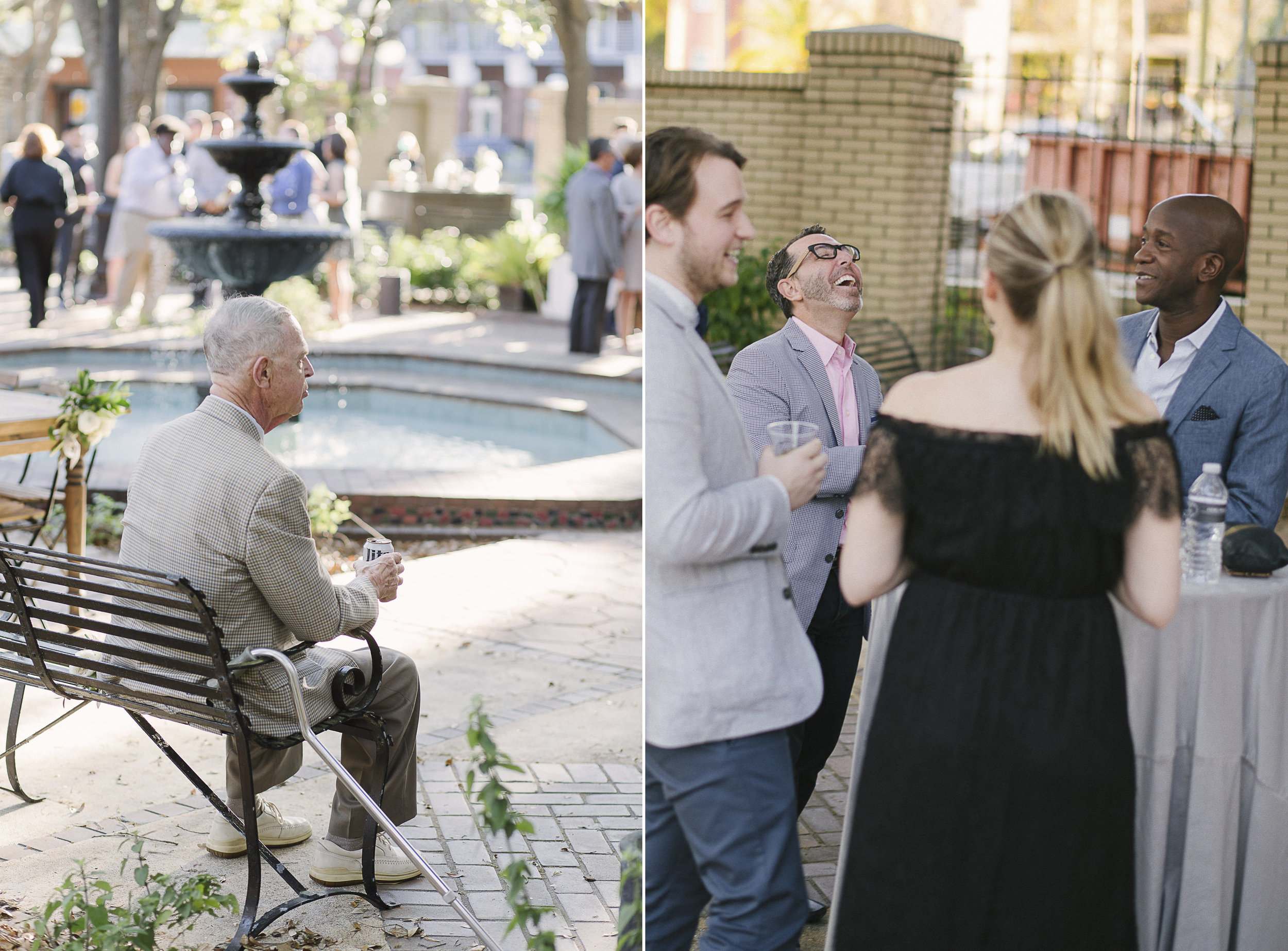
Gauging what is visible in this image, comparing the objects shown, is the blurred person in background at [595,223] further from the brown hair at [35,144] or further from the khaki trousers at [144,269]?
the brown hair at [35,144]

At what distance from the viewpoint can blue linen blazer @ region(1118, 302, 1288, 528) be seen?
3.61 m

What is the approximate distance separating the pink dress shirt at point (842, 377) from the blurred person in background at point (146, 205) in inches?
469

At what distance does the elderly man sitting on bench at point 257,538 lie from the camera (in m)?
3.43

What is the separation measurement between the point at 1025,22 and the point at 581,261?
124ft

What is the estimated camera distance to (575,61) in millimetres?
21047

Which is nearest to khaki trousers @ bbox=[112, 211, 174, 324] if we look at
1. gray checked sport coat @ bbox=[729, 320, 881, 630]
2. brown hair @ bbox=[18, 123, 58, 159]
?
brown hair @ bbox=[18, 123, 58, 159]

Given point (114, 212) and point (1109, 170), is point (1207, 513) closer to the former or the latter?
point (1109, 170)

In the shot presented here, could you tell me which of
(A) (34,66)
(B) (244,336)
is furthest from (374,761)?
(A) (34,66)

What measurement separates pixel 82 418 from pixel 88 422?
0.02 metres

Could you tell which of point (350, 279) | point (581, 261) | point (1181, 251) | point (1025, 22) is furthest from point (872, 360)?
point (1025, 22)

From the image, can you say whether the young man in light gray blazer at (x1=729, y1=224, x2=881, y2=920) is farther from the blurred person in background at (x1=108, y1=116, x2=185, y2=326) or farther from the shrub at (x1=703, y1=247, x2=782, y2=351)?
the blurred person in background at (x1=108, y1=116, x2=185, y2=326)

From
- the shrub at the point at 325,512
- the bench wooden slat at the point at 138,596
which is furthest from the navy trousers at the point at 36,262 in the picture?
the bench wooden slat at the point at 138,596

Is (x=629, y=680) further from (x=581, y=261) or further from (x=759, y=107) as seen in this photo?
(x=581, y=261)

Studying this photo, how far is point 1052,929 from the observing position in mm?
2645
